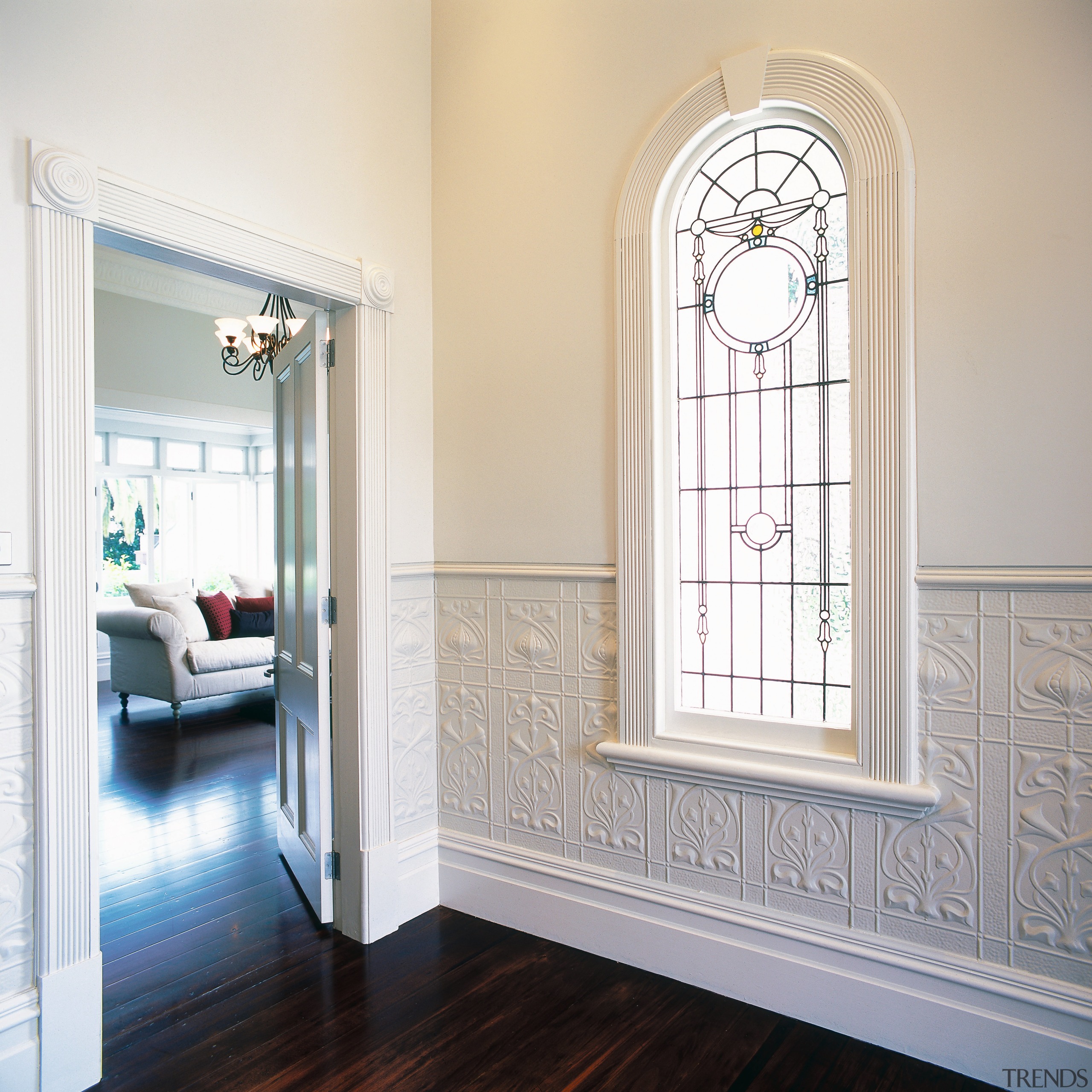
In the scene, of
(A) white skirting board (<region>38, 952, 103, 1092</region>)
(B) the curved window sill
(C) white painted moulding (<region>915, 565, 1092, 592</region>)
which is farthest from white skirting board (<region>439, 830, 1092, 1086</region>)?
(A) white skirting board (<region>38, 952, 103, 1092</region>)

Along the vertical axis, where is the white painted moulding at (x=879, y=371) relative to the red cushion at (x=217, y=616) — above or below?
above

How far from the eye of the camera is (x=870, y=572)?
2.11 metres

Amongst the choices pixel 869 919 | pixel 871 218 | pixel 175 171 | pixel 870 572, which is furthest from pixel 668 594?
pixel 175 171

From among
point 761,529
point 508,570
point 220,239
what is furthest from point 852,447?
point 220,239

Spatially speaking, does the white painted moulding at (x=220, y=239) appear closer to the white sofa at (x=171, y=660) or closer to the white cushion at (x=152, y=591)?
the white sofa at (x=171, y=660)

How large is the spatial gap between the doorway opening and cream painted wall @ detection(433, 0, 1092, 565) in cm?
65

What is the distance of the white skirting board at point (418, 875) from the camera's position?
286 cm

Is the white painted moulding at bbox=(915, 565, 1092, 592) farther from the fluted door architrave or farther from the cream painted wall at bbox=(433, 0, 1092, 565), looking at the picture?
the fluted door architrave

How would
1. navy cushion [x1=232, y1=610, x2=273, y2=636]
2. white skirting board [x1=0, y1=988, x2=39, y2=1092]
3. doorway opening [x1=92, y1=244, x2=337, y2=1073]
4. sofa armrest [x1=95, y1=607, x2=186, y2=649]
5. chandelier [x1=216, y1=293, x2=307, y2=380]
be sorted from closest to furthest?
white skirting board [x1=0, y1=988, x2=39, y2=1092] → doorway opening [x1=92, y1=244, x2=337, y2=1073] → chandelier [x1=216, y1=293, x2=307, y2=380] → sofa armrest [x1=95, y1=607, x2=186, y2=649] → navy cushion [x1=232, y1=610, x2=273, y2=636]

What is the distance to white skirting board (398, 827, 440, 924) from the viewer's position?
2859 mm

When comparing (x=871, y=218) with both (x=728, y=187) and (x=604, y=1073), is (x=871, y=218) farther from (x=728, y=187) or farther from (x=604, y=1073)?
(x=604, y=1073)

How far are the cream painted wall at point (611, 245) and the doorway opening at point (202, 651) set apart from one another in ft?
2.14

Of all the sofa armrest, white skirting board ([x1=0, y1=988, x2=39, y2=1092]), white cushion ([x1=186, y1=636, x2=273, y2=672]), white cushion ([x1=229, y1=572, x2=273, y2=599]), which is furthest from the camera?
white cushion ([x1=229, y1=572, x2=273, y2=599])

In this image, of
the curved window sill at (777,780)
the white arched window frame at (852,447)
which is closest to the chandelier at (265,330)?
the white arched window frame at (852,447)
